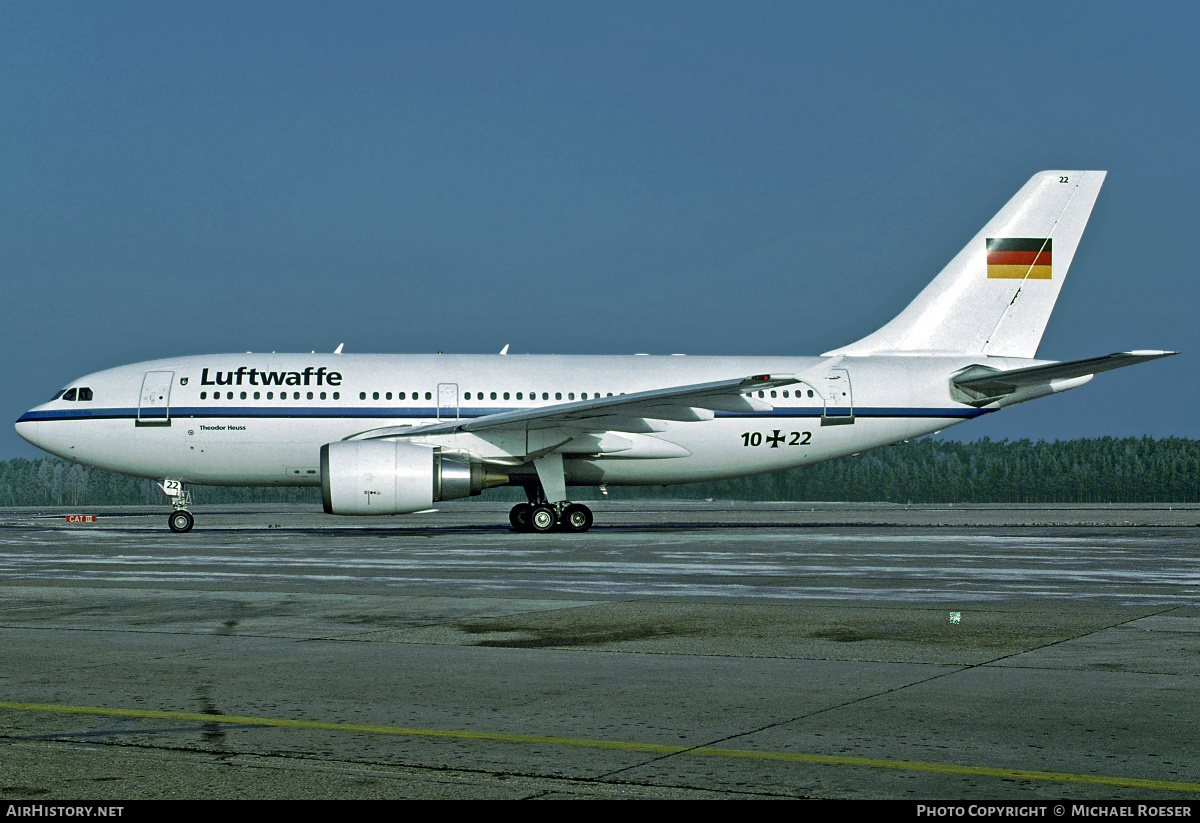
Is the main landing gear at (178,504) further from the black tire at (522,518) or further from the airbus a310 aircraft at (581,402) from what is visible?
the black tire at (522,518)

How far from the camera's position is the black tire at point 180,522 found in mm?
26406

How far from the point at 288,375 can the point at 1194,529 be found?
808 inches

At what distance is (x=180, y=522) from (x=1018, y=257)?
20272 millimetres

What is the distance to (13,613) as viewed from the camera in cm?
1134

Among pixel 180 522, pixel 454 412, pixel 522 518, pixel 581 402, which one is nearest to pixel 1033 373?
pixel 581 402

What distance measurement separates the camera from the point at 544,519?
25.9 m

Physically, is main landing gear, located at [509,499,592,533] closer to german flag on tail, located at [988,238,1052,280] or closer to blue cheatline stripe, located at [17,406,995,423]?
blue cheatline stripe, located at [17,406,995,423]

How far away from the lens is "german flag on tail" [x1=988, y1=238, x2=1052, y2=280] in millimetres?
28781

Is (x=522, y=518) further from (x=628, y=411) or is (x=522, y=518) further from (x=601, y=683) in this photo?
(x=601, y=683)

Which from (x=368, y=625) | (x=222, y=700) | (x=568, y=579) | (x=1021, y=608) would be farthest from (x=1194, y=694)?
(x=568, y=579)

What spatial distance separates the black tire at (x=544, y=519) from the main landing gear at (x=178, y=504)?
766cm

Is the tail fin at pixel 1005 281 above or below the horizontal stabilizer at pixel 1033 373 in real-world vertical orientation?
above

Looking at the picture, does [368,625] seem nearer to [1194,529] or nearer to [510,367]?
[510,367]

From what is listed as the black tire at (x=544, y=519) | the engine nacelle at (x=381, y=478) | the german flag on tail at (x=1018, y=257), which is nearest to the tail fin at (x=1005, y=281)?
the german flag on tail at (x=1018, y=257)
